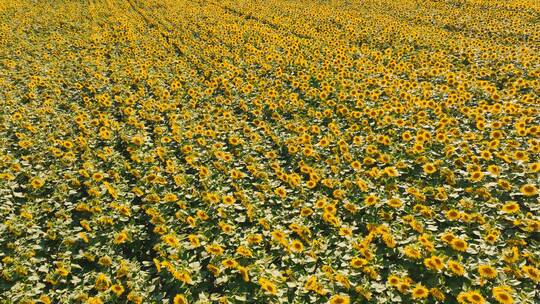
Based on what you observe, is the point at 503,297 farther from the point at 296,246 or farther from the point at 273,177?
the point at 273,177

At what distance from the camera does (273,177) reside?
19.1 ft

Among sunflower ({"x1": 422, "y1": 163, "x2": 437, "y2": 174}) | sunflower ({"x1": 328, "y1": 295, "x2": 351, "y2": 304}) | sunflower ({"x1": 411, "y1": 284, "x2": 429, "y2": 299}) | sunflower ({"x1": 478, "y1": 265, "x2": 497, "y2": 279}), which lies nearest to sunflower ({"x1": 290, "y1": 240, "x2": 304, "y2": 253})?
sunflower ({"x1": 328, "y1": 295, "x2": 351, "y2": 304})

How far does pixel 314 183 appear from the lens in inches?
212

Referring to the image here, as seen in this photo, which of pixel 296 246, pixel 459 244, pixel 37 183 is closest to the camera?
pixel 459 244

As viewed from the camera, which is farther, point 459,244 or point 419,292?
point 459,244

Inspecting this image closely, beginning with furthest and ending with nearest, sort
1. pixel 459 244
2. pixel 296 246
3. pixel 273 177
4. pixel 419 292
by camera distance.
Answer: pixel 273 177 < pixel 296 246 < pixel 459 244 < pixel 419 292

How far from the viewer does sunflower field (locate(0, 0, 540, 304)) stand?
12.8 ft

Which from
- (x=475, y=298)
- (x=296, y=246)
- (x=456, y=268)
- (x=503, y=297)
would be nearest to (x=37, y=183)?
(x=296, y=246)

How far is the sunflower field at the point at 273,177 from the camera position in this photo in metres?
3.90

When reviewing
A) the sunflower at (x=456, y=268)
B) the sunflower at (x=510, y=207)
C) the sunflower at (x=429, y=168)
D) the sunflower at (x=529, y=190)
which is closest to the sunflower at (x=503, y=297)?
the sunflower at (x=456, y=268)

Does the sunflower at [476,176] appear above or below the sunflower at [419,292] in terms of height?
above

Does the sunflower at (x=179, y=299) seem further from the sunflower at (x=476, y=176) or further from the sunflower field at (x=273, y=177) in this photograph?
the sunflower at (x=476, y=176)

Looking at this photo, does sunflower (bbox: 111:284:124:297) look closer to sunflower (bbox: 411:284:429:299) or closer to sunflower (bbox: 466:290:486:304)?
sunflower (bbox: 411:284:429:299)

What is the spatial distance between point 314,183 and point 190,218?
1839mm
